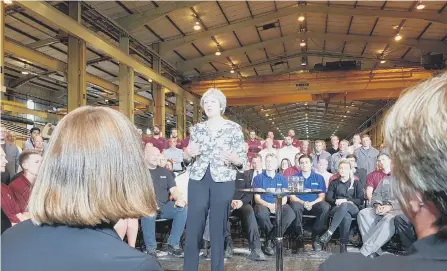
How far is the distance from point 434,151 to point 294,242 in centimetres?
491

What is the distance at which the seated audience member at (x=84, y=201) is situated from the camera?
0.77m

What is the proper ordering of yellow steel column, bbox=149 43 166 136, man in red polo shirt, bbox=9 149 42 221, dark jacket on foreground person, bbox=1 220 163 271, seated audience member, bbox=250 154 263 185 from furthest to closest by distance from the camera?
yellow steel column, bbox=149 43 166 136 < seated audience member, bbox=250 154 263 185 < man in red polo shirt, bbox=9 149 42 221 < dark jacket on foreground person, bbox=1 220 163 271

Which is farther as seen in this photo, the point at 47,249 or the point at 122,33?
the point at 122,33

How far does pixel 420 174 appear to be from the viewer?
58 cm

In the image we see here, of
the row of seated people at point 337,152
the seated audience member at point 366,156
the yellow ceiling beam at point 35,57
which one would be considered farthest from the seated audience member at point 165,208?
the yellow ceiling beam at point 35,57

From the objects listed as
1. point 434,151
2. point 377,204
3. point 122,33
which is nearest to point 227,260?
point 377,204

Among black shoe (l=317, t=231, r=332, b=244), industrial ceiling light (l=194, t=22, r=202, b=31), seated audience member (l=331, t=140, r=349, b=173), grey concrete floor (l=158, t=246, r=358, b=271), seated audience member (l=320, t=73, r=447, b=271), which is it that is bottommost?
grey concrete floor (l=158, t=246, r=358, b=271)

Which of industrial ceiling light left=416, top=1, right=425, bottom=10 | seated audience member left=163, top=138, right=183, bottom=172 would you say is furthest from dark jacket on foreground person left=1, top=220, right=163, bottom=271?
industrial ceiling light left=416, top=1, right=425, bottom=10

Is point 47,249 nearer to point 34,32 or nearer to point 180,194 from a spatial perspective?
point 180,194

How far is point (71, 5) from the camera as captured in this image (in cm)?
772

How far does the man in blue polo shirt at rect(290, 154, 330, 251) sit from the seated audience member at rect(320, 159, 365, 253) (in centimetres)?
12

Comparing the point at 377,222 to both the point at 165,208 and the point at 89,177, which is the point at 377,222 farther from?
the point at 89,177

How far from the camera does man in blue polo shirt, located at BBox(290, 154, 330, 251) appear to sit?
4.79 meters

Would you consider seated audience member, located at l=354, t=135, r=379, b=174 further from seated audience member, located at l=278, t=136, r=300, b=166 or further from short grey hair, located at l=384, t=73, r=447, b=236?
short grey hair, located at l=384, t=73, r=447, b=236
